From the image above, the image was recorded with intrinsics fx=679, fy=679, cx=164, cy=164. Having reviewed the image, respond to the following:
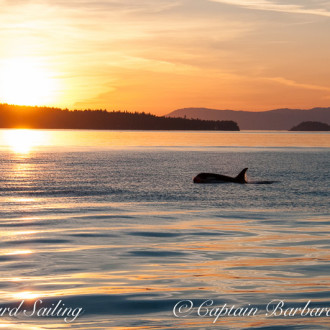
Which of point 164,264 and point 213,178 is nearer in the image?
point 164,264

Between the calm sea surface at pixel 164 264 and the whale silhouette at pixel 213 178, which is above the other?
the calm sea surface at pixel 164 264

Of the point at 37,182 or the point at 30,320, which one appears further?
the point at 37,182

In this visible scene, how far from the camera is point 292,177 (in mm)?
65375

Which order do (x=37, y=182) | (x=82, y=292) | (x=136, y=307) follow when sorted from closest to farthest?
(x=136, y=307) < (x=82, y=292) < (x=37, y=182)

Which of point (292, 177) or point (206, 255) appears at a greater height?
point (206, 255)

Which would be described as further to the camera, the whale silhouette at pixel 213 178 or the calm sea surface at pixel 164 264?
the whale silhouette at pixel 213 178

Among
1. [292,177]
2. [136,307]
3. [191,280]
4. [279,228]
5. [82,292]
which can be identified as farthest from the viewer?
[292,177]

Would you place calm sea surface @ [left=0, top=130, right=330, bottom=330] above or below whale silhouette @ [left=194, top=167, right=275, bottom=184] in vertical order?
above

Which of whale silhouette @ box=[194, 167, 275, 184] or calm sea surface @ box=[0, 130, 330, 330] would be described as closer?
calm sea surface @ box=[0, 130, 330, 330]

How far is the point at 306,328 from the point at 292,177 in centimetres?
5293

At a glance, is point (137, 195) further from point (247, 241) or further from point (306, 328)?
point (306, 328)

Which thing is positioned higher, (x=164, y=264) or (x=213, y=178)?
(x=164, y=264)

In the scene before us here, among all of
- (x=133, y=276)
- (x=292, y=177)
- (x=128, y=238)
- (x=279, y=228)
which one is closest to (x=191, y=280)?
(x=133, y=276)

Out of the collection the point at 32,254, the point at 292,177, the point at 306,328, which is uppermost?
the point at 306,328
